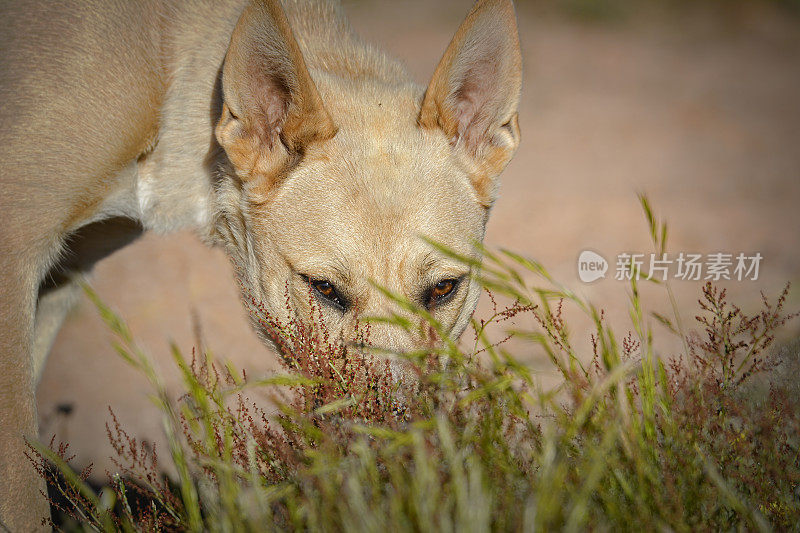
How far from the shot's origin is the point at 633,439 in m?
1.99

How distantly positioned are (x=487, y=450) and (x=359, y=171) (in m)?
1.27

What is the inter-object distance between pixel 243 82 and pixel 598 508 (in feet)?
6.46

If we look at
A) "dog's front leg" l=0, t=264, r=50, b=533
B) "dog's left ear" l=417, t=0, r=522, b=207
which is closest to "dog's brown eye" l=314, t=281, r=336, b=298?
"dog's left ear" l=417, t=0, r=522, b=207

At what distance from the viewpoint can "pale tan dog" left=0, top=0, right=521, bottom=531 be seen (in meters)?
2.62

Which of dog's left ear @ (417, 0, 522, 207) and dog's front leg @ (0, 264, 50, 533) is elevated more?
dog's left ear @ (417, 0, 522, 207)

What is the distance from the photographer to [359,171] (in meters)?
2.79

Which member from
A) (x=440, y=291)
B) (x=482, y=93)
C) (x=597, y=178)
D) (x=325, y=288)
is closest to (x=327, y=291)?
(x=325, y=288)

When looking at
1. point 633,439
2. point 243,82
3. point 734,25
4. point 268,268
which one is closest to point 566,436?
point 633,439

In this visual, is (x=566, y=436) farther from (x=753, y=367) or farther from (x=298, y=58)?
(x=298, y=58)

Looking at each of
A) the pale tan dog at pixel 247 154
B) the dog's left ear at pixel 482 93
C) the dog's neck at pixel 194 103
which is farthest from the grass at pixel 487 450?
the dog's neck at pixel 194 103

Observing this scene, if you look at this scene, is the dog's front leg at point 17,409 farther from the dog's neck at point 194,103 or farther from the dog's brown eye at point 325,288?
the dog's brown eye at point 325,288

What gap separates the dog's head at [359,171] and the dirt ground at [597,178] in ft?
1.52

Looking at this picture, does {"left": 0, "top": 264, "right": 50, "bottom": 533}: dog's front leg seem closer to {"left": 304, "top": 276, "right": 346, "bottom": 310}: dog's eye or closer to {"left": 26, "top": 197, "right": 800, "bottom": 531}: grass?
{"left": 26, "top": 197, "right": 800, "bottom": 531}: grass

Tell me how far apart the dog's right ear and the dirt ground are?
0.73 meters
